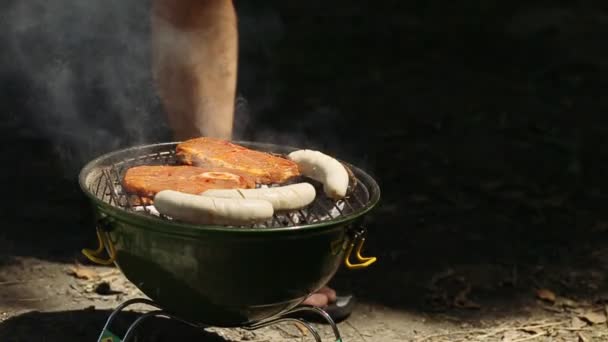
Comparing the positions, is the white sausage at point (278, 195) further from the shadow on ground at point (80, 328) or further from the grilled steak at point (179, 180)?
the shadow on ground at point (80, 328)

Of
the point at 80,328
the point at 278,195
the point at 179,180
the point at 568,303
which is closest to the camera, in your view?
the point at 278,195

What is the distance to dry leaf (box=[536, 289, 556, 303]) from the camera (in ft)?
12.4

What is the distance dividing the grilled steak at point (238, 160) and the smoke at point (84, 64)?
227cm

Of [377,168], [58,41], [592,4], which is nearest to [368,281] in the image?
[377,168]

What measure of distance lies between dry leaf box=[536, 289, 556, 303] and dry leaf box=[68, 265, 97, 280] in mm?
1943

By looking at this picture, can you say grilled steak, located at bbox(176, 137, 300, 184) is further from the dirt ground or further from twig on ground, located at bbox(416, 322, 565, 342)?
twig on ground, located at bbox(416, 322, 565, 342)

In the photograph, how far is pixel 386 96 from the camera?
608 centimetres

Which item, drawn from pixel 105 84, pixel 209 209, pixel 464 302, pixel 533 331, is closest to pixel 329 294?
pixel 464 302

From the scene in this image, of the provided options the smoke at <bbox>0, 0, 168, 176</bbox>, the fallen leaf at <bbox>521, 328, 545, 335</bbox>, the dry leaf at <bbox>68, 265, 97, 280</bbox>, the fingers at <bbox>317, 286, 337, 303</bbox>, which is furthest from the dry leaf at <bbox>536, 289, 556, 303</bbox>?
the smoke at <bbox>0, 0, 168, 176</bbox>

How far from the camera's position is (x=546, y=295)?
381 cm

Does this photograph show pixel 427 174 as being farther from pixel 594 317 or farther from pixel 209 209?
pixel 209 209

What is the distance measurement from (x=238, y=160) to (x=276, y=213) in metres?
0.38

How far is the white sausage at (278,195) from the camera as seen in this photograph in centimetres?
255

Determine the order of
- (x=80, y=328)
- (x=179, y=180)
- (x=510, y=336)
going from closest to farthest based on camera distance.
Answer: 1. (x=179, y=180)
2. (x=80, y=328)
3. (x=510, y=336)
